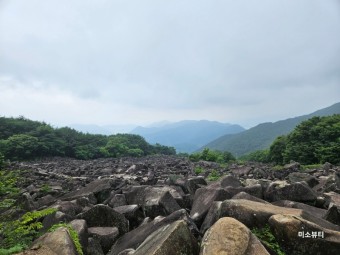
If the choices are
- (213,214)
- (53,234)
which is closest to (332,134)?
(213,214)

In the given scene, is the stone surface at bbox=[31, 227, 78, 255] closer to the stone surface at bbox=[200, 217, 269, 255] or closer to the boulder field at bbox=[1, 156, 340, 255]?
the boulder field at bbox=[1, 156, 340, 255]

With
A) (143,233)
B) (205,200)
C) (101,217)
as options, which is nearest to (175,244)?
(143,233)

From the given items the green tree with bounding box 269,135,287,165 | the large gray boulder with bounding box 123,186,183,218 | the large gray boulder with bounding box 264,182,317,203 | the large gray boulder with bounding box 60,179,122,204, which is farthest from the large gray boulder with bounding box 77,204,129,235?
the green tree with bounding box 269,135,287,165

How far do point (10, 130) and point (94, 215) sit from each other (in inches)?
2628

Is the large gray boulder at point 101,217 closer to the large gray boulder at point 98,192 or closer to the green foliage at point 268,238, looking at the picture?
the large gray boulder at point 98,192

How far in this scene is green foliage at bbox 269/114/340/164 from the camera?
34.7m

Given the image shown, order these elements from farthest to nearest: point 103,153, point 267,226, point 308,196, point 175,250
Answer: point 103,153, point 308,196, point 267,226, point 175,250

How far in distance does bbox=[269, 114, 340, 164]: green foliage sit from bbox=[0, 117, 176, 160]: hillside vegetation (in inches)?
1556

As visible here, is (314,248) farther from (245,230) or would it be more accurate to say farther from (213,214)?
(213,214)

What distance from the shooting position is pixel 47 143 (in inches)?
2354

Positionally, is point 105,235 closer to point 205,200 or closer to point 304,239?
point 205,200

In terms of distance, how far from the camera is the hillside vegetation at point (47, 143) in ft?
179

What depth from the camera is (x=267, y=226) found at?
5.76 metres

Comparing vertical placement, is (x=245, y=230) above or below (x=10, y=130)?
below
